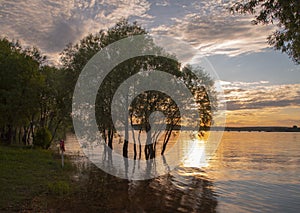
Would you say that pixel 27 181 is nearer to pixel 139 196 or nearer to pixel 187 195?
pixel 139 196

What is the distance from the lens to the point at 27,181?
2234 cm

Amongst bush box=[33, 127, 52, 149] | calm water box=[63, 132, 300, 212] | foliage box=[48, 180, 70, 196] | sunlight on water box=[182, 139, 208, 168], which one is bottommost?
sunlight on water box=[182, 139, 208, 168]

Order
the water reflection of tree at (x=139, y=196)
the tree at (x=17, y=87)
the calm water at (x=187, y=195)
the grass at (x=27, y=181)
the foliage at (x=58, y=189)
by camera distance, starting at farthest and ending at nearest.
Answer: the tree at (x=17, y=87), the foliage at (x=58, y=189), the calm water at (x=187, y=195), the water reflection of tree at (x=139, y=196), the grass at (x=27, y=181)

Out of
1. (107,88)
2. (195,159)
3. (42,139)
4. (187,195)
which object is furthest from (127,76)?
(195,159)

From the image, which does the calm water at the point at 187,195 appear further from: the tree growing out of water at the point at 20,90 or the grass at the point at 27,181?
the tree growing out of water at the point at 20,90

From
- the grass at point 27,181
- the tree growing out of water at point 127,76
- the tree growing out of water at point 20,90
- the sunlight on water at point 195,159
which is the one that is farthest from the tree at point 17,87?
the sunlight on water at point 195,159

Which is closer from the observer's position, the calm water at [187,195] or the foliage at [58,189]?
the calm water at [187,195]

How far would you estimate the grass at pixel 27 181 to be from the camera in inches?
675

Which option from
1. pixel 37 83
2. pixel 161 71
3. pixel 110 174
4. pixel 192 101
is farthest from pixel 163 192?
pixel 37 83

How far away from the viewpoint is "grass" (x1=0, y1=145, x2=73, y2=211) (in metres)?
17.1

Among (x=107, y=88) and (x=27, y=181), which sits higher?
(x=107, y=88)

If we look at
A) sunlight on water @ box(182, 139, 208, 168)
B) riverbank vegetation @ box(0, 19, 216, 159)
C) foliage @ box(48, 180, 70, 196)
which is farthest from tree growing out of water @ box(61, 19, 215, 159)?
foliage @ box(48, 180, 70, 196)

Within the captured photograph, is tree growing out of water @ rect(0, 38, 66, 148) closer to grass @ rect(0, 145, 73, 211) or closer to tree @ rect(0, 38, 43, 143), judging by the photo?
tree @ rect(0, 38, 43, 143)

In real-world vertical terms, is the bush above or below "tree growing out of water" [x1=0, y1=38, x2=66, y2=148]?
below
